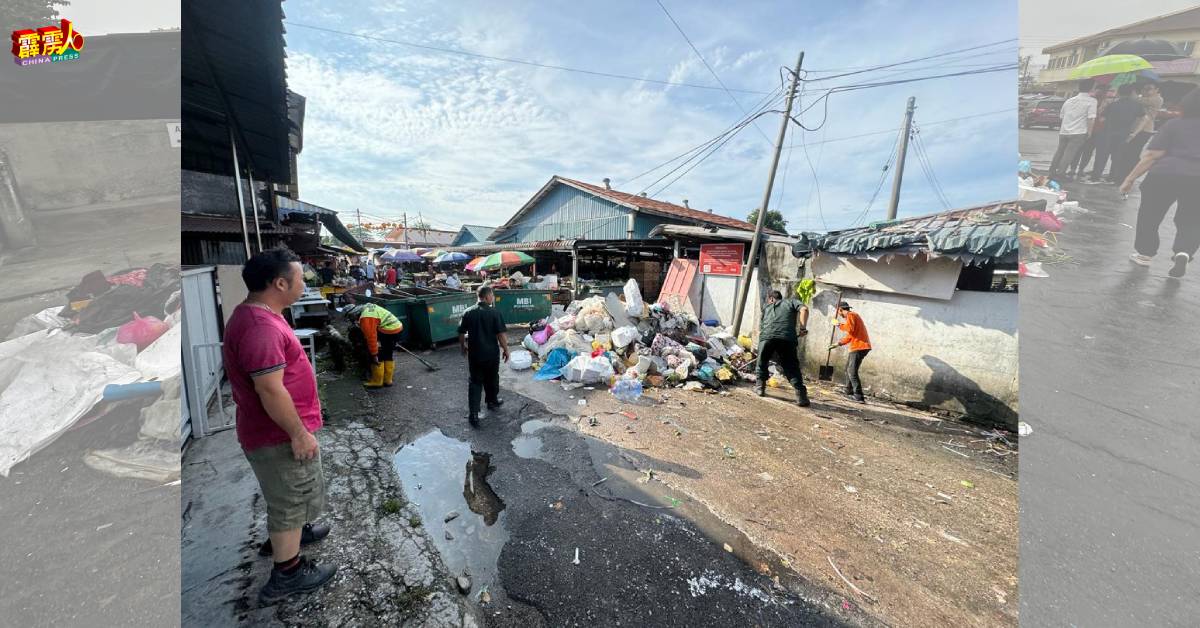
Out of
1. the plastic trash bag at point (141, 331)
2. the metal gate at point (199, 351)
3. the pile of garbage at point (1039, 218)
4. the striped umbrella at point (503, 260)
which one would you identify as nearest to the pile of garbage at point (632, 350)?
the metal gate at point (199, 351)

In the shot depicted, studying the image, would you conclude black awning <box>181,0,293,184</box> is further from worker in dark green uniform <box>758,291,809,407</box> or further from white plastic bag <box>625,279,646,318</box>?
white plastic bag <box>625,279,646,318</box>

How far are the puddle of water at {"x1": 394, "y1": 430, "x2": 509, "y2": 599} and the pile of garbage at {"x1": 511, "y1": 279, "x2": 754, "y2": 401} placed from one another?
2.51 m

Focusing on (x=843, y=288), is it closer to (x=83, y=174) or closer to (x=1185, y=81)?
(x=1185, y=81)

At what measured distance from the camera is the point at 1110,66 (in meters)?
1.27

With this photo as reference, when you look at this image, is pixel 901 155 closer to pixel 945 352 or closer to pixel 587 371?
pixel 945 352

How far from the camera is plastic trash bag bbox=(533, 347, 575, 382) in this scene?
A: 20.6 feet

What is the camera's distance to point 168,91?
320 cm

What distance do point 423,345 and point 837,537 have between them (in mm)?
7668

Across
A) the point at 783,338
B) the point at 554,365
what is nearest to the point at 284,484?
the point at 554,365

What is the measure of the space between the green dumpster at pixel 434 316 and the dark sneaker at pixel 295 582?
6.17 metres

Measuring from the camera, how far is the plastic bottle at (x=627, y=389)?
18.3 feet

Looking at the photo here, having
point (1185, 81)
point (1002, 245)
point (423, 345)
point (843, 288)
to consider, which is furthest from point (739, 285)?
point (1185, 81)

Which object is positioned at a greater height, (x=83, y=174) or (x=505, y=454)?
(x=83, y=174)

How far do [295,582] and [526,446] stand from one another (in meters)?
2.17
